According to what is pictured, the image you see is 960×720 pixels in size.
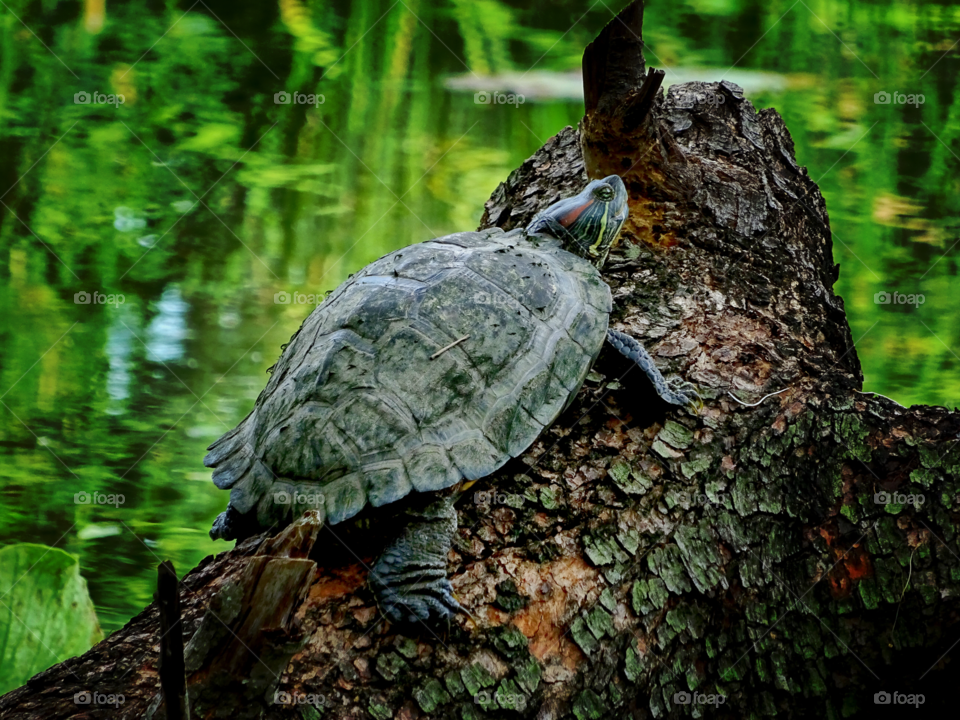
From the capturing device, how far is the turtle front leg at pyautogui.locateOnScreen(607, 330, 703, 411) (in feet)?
8.54

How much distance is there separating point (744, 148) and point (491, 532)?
2.89 meters

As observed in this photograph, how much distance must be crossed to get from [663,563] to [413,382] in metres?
0.98

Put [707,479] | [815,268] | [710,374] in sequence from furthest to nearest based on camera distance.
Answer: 1. [815,268]
2. [710,374]
3. [707,479]

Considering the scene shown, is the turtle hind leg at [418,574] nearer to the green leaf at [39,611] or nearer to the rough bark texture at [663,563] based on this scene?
the rough bark texture at [663,563]

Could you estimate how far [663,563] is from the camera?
221cm

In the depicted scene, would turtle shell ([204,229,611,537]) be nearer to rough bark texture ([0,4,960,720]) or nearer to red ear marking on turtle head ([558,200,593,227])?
rough bark texture ([0,4,960,720])

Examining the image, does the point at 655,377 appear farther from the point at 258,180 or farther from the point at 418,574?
A: the point at 258,180

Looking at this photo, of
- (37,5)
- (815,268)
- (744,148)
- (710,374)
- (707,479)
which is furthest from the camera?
(37,5)

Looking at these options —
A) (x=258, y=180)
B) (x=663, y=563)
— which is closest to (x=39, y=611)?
(x=663, y=563)

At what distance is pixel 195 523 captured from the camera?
619cm

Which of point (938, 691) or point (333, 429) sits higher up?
point (333, 429)

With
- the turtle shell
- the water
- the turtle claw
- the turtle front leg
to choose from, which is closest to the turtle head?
the turtle shell

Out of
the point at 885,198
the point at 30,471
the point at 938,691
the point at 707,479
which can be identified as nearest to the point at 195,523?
the point at 30,471

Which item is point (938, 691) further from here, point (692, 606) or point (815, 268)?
point (815, 268)
